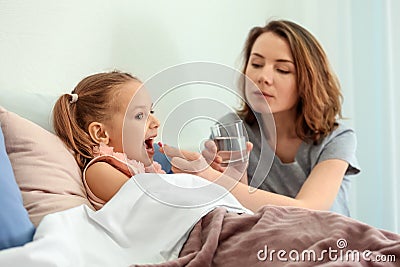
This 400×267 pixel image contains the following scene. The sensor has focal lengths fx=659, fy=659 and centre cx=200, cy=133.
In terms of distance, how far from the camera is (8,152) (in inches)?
53.1

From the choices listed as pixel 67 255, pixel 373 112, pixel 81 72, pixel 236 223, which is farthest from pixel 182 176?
pixel 373 112

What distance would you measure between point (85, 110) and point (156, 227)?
18.1 inches

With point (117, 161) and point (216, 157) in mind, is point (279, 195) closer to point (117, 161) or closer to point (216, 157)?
point (216, 157)

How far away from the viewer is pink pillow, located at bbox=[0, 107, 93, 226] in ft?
4.21

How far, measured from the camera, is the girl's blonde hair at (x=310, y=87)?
2014 mm

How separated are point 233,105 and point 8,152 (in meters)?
1.18

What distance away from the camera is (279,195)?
69.8 inches

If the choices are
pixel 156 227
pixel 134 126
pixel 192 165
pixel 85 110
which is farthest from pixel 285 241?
pixel 85 110

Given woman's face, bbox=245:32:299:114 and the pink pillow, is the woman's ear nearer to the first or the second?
the pink pillow

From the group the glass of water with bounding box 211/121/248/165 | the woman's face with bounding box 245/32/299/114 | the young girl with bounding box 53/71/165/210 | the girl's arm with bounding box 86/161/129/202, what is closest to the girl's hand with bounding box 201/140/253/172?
the glass of water with bounding box 211/121/248/165

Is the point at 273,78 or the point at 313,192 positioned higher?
the point at 273,78

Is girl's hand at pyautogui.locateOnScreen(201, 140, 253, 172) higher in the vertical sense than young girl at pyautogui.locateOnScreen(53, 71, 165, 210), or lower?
lower

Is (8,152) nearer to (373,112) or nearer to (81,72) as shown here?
(81,72)

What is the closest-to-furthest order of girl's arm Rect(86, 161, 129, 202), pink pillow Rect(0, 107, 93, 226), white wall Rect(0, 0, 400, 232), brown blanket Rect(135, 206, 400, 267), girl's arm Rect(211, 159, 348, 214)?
brown blanket Rect(135, 206, 400, 267), pink pillow Rect(0, 107, 93, 226), girl's arm Rect(86, 161, 129, 202), girl's arm Rect(211, 159, 348, 214), white wall Rect(0, 0, 400, 232)
